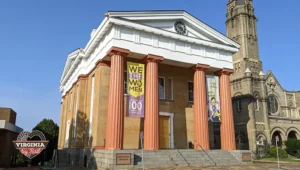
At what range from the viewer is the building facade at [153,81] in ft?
57.0

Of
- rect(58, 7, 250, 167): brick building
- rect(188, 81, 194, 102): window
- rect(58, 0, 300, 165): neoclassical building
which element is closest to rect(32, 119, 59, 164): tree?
rect(58, 0, 300, 165): neoclassical building

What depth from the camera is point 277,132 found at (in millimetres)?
43312

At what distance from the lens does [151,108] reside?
1759 cm

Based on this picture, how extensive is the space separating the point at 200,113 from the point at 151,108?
4.66 m

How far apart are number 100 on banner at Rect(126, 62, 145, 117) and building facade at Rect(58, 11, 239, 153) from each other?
295 millimetres

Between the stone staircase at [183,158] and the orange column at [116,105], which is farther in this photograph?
the orange column at [116,105]

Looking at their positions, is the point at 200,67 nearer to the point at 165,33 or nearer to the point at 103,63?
the point at 165,33

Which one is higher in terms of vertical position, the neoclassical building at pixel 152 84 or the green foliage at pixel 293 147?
the neoclassical building at pixel 152 84

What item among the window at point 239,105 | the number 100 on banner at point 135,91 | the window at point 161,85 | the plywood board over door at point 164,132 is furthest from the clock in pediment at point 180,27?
the window at point 239,105

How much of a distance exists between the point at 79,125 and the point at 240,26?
3686 cm

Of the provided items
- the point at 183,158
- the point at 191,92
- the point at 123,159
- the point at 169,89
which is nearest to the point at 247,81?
the point at 191,92

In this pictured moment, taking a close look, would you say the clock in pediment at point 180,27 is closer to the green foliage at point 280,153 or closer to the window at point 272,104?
the green foliage at point 280,153

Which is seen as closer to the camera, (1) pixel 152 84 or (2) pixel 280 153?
(1) pixel 152 84

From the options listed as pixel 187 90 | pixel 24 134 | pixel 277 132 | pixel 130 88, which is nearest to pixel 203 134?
pixel 187 90
